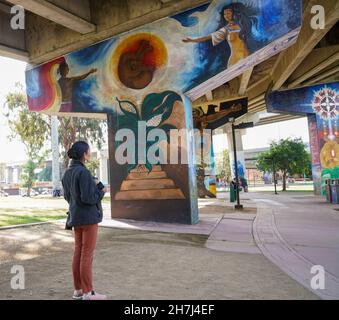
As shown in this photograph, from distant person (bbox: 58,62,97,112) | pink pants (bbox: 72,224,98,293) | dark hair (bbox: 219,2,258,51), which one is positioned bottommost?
pink pants (bbox: 72,224,98,293)

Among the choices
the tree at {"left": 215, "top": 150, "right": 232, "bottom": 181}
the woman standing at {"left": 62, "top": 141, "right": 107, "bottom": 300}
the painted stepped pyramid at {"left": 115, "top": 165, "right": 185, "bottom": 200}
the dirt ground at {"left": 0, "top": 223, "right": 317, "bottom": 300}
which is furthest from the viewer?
the tree at {"left": 215, "top": 150, "right": 232, "bottom": 181}

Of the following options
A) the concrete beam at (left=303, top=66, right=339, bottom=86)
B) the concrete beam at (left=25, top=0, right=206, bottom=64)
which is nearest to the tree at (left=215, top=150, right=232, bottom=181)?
the concrete beam at (left=303, top=66, right=339, bottom=86)

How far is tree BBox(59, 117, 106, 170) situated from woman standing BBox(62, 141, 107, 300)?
3080 cm

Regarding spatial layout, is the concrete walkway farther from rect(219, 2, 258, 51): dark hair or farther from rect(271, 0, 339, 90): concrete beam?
rect(271, 0, 339, 90): concrete beam

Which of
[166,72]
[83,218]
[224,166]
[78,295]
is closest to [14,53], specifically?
[166,72]

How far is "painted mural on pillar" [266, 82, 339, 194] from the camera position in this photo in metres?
20.3

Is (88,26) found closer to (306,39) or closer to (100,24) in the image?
(100,24)

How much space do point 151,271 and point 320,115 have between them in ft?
67.9

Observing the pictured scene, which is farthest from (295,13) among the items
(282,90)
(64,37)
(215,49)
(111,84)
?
(282,90)

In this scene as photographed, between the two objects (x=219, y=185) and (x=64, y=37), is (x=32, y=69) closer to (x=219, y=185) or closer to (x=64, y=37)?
(x=64, y=37)

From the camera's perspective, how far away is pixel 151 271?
4613mm

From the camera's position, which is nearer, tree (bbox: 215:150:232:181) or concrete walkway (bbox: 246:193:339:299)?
concrete walkway (bbox: 246:193:339:299)

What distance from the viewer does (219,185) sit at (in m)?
60.9
